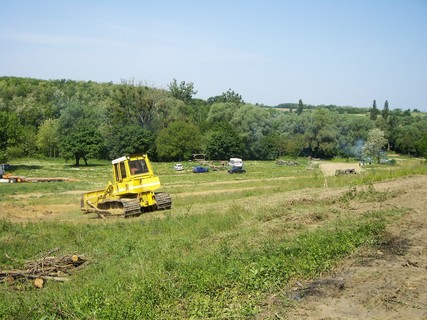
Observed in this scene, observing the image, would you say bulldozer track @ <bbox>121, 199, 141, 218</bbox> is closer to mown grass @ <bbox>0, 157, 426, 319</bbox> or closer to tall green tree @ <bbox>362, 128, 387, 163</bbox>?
mown grass @ <bbox>0, 157, 426, 319</bbox>

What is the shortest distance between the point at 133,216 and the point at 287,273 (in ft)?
40.0

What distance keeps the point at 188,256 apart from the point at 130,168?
10210 millimetres

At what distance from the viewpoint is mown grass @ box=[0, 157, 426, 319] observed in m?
7.62

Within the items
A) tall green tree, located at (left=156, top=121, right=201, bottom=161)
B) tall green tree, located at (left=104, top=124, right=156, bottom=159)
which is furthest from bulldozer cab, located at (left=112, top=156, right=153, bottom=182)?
tall green tree, located at (left=156, top=121, right=201, bottom=161)

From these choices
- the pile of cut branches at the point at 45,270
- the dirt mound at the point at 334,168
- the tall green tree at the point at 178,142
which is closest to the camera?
the pile of cut branches at the point at 45,270

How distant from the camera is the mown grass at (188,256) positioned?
762 cm

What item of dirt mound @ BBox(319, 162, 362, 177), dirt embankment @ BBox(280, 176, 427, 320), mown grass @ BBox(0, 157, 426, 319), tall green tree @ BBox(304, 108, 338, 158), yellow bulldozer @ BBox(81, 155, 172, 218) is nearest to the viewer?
dirt embankment @ BBox(280, 176, 427, 320)

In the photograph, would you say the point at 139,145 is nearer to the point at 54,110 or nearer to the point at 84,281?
the point at 54,110

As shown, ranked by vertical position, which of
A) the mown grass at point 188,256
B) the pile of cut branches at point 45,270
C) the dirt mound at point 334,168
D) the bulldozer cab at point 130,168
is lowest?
the dirt mound at point 334,168

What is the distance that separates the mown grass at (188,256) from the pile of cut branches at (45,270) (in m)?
0.28

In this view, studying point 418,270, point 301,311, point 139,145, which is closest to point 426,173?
point 418,270

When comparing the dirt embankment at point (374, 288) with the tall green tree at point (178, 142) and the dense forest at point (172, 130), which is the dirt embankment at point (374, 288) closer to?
the dense forest at point (172, 130)

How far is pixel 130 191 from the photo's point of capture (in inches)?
792

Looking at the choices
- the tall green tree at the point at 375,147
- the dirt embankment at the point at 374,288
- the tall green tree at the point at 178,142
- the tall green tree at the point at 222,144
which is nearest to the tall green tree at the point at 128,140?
the tall green tree at the point at 178,142
